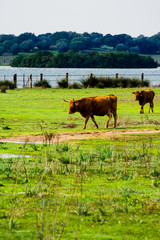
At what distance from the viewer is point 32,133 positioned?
17.2 metres

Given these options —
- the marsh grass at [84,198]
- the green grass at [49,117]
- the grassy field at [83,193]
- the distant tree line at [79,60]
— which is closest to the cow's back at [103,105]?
the green grass at [49,117]

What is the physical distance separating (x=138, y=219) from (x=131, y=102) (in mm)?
26067

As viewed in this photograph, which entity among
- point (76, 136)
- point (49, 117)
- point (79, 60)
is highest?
point (79, 60)

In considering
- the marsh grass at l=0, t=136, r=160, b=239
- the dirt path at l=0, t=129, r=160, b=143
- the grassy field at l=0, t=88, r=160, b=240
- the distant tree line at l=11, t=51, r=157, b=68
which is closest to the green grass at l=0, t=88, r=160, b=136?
the dirt path at l=0, t=129, r=160, b=143

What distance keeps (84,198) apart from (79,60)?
152 m

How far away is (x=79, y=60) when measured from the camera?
159 metres

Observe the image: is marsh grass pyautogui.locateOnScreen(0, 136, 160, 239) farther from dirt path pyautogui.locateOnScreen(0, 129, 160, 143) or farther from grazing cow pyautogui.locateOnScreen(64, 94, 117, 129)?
grazing cow pyautogui.locateOnScreen(64, 94, 117, 129)

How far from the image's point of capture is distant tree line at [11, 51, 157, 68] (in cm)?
15788

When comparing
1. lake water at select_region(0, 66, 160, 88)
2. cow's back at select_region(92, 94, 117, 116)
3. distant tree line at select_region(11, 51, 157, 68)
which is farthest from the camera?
distant tree line at select_region(11, 51, 157, 68)

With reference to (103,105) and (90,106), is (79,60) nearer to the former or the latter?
(103,105)

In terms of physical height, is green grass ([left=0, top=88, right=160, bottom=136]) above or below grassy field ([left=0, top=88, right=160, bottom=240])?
below

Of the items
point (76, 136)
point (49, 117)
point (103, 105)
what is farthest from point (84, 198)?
point (49, 117)

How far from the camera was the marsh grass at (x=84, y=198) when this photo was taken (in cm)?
648

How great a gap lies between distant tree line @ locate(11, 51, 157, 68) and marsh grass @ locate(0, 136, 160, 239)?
146 metres
